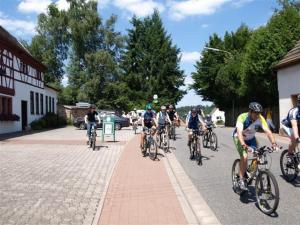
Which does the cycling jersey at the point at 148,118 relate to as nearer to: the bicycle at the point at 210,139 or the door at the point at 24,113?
the bicycle at the point at 210,139

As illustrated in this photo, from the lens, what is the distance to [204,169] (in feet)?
40.9

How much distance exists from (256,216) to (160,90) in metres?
60.2

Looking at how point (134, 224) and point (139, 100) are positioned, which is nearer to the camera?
point (134, 224)

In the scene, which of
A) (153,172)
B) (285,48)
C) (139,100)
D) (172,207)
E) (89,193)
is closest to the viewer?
(172,207)

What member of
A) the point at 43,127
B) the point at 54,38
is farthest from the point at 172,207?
the point at 54,38

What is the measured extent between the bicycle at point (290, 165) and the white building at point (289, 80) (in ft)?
53.0

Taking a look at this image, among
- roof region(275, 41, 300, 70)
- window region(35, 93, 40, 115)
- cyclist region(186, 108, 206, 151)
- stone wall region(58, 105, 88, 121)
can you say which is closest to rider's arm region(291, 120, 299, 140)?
cyclist region(186, 108, 206, 151)

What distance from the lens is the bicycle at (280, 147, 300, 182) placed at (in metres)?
9.88

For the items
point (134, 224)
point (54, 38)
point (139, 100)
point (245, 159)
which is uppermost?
point (54, 38)

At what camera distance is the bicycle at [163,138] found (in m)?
17.9

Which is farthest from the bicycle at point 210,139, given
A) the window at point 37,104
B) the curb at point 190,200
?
the window at point 37,104

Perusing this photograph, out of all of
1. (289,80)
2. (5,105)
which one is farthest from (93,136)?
(5,105)

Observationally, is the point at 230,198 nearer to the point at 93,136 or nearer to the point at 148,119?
the point at 148,119

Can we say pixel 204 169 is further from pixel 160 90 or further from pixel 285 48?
pixel 160 90
